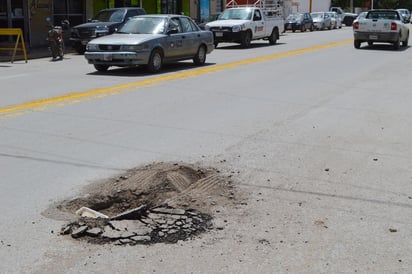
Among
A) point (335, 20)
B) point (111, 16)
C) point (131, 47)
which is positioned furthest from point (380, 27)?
point (335, 20)

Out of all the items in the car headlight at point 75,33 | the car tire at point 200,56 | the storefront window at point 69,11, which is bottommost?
the car tire at point 200,56

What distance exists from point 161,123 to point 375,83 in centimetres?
775

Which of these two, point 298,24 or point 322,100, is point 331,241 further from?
point 298,24

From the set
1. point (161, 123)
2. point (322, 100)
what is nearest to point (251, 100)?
point (322, 100)

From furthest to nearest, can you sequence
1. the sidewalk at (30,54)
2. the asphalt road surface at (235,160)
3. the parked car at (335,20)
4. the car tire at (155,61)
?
the parked car at (335,20) → the sidewalk at (30,54) → the car tire at (155,61) → the asphalt road surface at (235,160)

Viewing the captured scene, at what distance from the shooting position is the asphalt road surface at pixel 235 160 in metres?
Answer: 4.54

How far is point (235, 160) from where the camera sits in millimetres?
7332

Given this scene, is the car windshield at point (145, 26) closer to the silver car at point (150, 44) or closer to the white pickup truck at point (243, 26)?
the silver car at point (150, 44)

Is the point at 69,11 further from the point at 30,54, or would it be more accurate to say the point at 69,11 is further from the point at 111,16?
the point at 30,54

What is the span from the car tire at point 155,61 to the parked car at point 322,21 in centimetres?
3420

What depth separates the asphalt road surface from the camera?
454 cm

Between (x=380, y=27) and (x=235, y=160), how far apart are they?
20026 millimetres

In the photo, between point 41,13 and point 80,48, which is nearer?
point 80,48

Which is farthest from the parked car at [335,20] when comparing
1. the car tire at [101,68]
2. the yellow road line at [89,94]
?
the car tire at [101,68]
